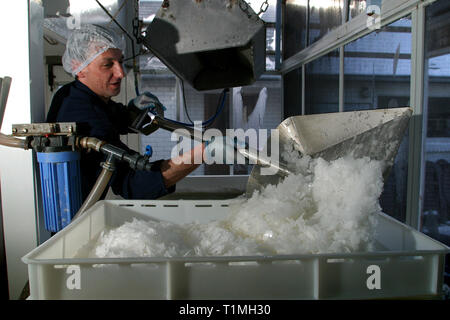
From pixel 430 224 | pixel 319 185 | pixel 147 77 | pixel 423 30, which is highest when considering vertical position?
pixel 147 77

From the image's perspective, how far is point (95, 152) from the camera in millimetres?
1225

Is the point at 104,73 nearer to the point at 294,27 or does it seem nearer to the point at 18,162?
the point at 18,162

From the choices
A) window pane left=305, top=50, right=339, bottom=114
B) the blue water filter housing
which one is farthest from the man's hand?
window pane left=305, top=50, right=339, bottom=114

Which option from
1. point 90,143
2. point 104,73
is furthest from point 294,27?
point 90,143

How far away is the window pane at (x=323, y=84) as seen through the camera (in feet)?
6.97

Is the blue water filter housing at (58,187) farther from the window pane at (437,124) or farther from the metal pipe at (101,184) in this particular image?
the window pane at (437,124)

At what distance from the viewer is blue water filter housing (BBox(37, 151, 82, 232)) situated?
98 cm

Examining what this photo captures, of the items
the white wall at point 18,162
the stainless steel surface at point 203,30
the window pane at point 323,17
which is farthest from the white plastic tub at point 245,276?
the window pane at point 323,17

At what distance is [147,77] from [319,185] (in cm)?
341

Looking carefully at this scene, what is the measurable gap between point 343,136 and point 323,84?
5.13 ft

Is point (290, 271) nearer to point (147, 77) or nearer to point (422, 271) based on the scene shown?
point (422, 271)

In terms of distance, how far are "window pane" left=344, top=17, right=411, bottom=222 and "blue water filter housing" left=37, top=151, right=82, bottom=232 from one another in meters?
1.16
